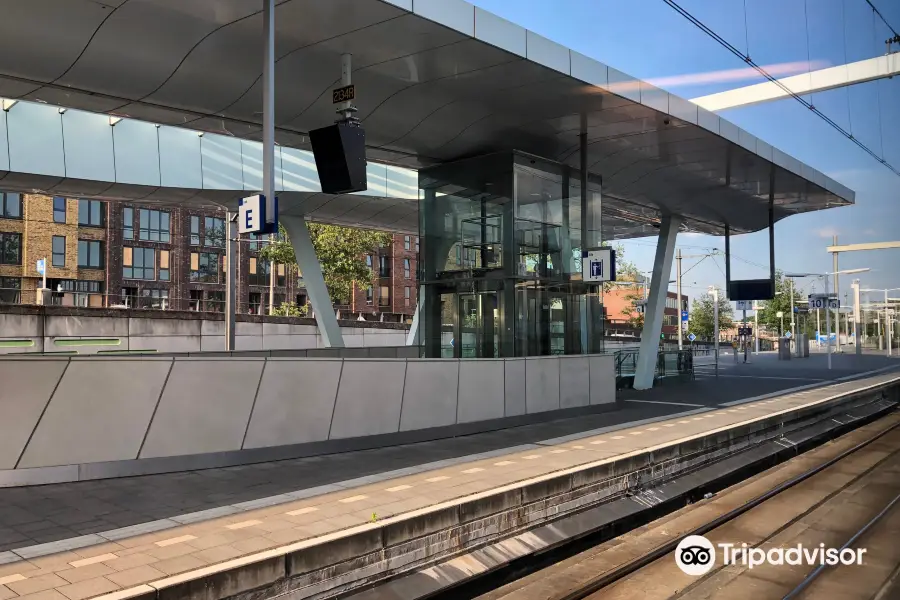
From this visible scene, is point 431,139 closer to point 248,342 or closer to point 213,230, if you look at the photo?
point 248,342

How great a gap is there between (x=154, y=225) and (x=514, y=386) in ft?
183

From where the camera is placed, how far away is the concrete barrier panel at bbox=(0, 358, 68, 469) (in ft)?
25.3

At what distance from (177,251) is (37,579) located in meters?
61.8

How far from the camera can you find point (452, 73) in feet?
38.0

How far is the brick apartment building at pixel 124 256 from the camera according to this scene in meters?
52.7

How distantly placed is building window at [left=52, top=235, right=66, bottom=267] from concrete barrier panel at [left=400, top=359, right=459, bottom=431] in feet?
169

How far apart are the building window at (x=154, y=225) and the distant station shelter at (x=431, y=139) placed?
4305 cm

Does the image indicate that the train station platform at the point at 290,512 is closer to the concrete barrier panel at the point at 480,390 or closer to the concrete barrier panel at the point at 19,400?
the concrete barrier panel at the point at 19,400

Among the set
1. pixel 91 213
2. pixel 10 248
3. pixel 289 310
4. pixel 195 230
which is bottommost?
pixel 289 310

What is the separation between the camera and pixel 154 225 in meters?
61.6

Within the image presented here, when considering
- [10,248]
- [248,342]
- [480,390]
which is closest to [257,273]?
[10,248]

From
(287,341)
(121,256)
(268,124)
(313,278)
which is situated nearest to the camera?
→ (268,124)

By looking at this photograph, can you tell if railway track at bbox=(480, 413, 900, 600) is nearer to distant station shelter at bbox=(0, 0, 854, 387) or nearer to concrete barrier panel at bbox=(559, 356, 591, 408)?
concrete barrier panel at bbox=(559, 356, 591, 408)

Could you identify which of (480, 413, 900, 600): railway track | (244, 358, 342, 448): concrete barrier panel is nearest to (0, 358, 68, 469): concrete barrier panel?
(244, 358, 342, 448): concrete barrier panel
